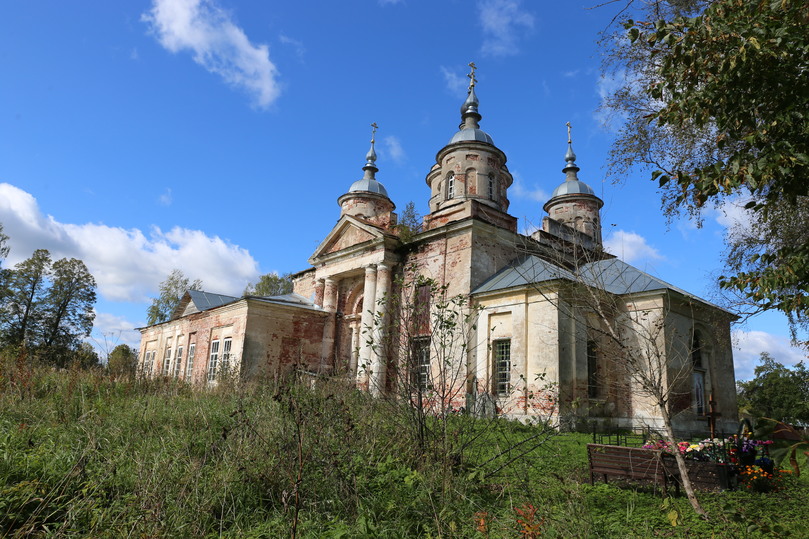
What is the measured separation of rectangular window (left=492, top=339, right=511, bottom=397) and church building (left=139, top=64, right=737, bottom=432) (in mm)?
41

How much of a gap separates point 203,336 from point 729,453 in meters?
23.2

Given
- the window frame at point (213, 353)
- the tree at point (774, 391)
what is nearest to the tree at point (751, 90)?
the window frame at point (213, 353)

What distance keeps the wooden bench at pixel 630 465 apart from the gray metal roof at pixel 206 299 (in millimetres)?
22265

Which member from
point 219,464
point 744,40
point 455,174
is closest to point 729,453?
point 744,40

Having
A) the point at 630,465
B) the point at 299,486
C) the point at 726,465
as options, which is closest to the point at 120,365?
the point at 299,486

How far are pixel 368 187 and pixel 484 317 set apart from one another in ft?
54.5

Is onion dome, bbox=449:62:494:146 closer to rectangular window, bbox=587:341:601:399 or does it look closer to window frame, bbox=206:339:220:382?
rectangular window, bbox=587:341:601:399

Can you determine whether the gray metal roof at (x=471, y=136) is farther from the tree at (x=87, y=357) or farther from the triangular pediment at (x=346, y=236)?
the tree at (x=87, y=357)

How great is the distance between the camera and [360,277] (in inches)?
894

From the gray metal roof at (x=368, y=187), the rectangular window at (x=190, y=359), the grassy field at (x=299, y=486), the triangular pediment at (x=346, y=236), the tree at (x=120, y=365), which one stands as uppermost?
the gray metal roof at (x=368, y=187)

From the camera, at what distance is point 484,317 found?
57.0 feet

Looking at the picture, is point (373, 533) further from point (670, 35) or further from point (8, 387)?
point (8, 387)

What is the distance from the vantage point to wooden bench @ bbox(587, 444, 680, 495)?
6.66 m

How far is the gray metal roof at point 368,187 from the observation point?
103 feet
